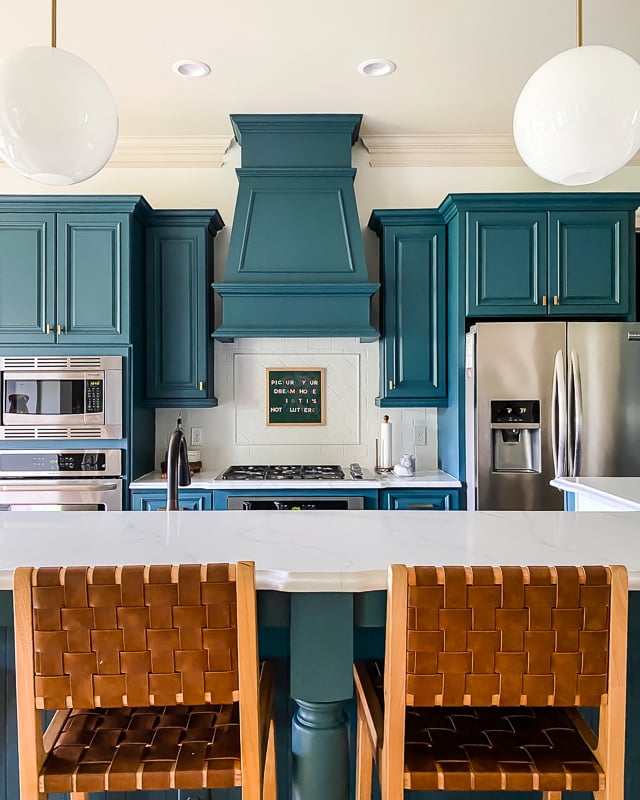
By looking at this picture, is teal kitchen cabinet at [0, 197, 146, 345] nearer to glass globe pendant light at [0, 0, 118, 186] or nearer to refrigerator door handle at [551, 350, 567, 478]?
glass globe pendant light at [0, 0, 118, 186]

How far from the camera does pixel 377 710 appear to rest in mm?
1206

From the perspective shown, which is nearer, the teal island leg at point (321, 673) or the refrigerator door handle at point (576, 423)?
the teal island leg at point (321, 673)

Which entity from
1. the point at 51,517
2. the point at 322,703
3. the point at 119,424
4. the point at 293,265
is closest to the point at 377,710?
the point at 322,703

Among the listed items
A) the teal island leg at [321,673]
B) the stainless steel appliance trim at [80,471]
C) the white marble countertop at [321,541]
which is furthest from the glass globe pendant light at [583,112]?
the stainless steel appliance trim at [80,471]

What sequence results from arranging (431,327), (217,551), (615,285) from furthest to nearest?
(431,327)
(615,285)
(217,551)

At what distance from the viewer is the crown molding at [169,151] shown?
3902mm

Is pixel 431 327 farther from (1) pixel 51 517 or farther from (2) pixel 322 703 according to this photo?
(2) pixel 322 703

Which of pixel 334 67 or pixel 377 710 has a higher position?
pixel 334 67

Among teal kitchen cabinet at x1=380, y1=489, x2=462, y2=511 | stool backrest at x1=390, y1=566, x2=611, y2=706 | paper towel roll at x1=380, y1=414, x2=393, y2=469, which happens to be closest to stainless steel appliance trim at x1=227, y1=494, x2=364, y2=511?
teal kitchen cabinet at x1=380, y1=489, x2=462, y2=511

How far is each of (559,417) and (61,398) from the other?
2.65 m

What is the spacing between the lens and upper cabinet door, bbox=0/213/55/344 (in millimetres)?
3424

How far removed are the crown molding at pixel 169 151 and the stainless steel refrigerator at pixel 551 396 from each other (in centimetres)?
202

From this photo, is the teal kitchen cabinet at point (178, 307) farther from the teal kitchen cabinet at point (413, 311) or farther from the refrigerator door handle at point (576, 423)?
the refrigerator door handle at point (576, 423)

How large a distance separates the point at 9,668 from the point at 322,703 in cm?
78
